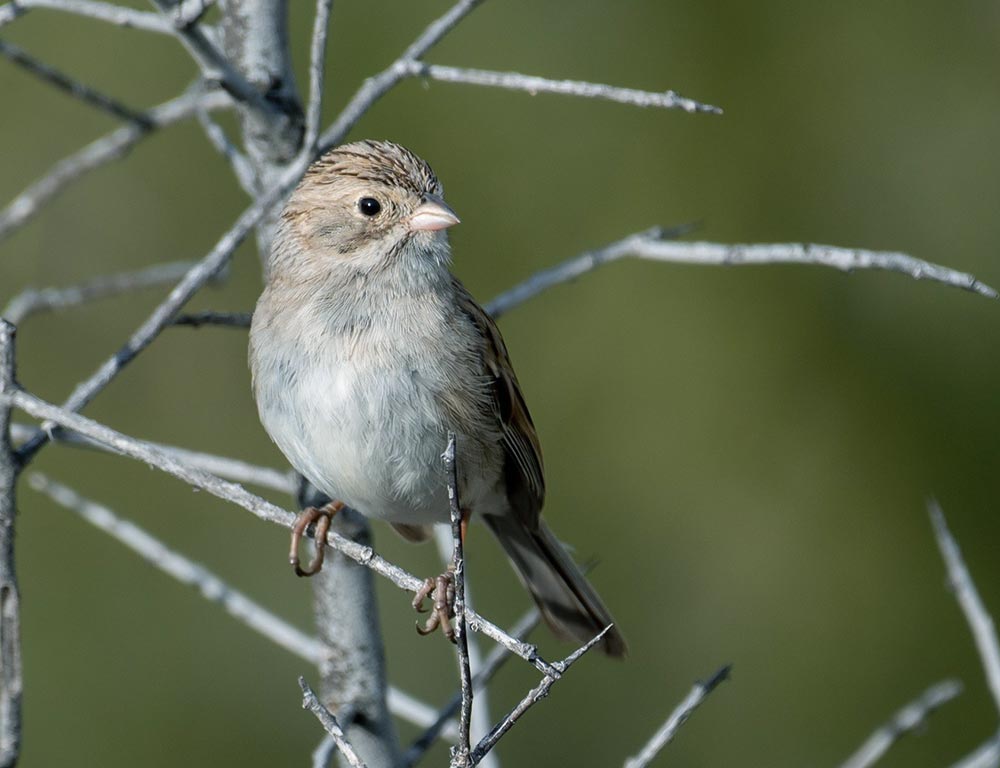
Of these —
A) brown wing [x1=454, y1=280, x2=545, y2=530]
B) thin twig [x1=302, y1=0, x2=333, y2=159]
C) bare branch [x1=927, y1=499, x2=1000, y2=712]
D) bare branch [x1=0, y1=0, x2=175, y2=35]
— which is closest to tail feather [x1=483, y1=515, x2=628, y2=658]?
brown wing [x1=454, y1=280, x2=545, y2=530]

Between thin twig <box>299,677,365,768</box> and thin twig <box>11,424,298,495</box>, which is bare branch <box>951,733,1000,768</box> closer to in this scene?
thin twig <box>299,677,365,768</box>

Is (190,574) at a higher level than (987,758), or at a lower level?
lower

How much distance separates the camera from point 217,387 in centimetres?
504

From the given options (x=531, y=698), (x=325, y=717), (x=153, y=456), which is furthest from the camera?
(x=153, y=456)

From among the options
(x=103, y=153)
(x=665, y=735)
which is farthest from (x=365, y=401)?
(x=665, y=735)

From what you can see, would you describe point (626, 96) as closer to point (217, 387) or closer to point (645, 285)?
point (645, 285)

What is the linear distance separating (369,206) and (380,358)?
0.45 m

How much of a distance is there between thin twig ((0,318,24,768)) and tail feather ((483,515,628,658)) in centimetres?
160

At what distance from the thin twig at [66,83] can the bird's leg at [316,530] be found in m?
1.01

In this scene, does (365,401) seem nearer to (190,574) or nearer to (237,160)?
(190,574)

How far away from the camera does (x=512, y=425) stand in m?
3.58

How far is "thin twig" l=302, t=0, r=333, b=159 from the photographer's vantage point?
2691mm

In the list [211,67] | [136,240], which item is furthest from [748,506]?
[211,67]

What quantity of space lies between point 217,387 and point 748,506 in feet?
6.49
